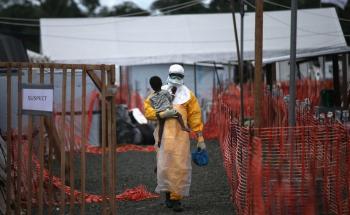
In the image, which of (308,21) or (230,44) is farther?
(230,44)

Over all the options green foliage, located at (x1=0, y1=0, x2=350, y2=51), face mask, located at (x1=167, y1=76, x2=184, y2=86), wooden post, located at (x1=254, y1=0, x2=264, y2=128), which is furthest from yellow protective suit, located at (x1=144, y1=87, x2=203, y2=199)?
green foliage, located at (x1=0, y1=0, x2=350, y2=51)

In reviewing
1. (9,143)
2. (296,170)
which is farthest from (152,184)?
(296,170)

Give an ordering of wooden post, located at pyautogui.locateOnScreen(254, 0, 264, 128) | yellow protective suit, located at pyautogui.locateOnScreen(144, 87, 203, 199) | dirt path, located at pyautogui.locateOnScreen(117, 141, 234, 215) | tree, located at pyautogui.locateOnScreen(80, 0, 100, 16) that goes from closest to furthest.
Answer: wooden post, located at pyautogui.locateOnScreen(254, 0, 264, 128)
yellow protective suit, located at pyautogui.locateOnScreen(144, 87, 203, 199)
dirt path, located at pyautogui.locateOnScreen(117, 141, 234, 215)
tree, located at pyautogui.locateOnScreen(80, 0, 100, 16)

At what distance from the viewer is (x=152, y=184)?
10.2 metres

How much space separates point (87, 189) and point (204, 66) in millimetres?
14687

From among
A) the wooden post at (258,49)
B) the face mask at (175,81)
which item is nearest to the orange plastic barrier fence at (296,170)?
the wooden post at (258,49)

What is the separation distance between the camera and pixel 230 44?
86.7ft

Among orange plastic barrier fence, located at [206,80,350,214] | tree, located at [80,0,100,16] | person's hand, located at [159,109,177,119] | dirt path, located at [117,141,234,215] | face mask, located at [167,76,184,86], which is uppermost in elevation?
tree, located at [80,0,100,16]

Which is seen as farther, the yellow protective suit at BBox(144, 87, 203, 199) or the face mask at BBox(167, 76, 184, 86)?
the face mask at BBox(167, 76, 184, 86)

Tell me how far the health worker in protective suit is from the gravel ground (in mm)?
281

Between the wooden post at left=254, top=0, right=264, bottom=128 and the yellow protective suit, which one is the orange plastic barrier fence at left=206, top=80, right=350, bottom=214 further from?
the yellow protective suit

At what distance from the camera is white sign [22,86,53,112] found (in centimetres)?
636

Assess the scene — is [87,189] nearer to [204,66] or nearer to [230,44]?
[204,66]

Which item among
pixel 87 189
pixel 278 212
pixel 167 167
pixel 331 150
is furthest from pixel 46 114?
pixel 87 189
